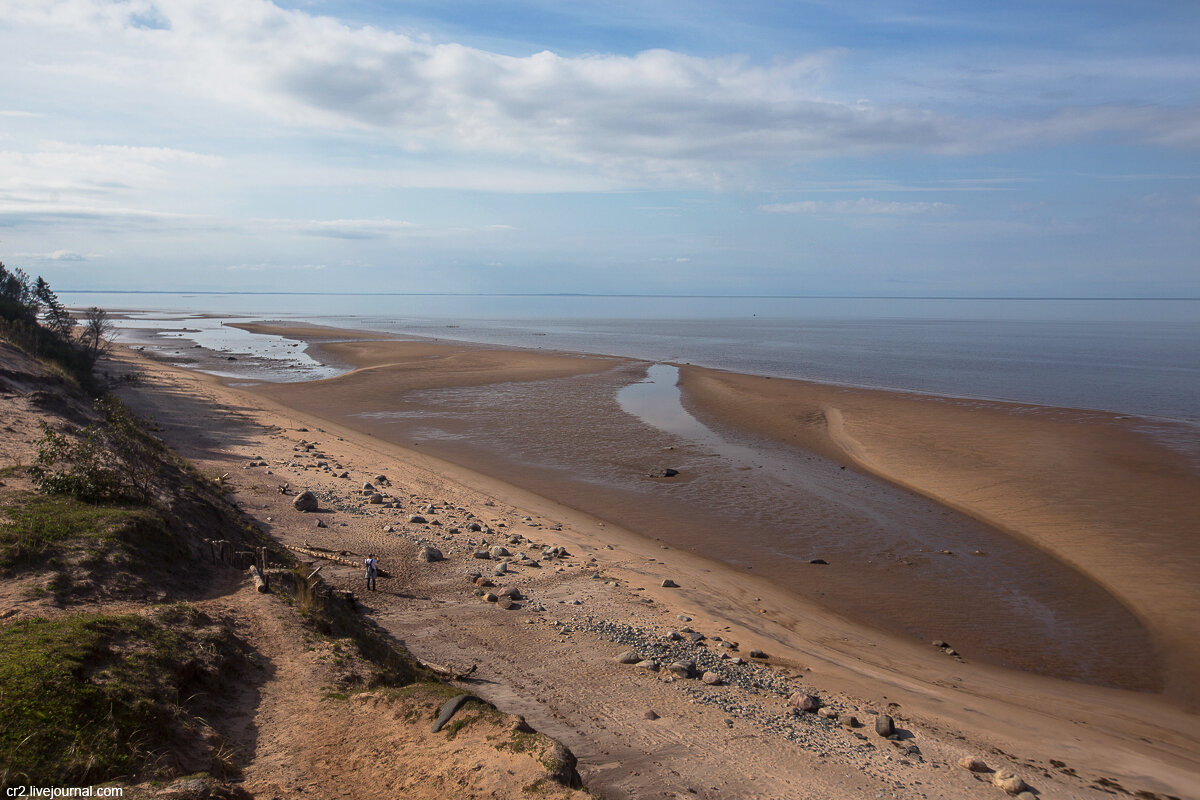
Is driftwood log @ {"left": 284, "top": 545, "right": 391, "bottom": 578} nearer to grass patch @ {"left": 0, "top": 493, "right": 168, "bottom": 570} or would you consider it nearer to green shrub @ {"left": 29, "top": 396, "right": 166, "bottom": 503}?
green shrub @ {"left": 29, "top": 396, "right": 166, "bottom": 503}

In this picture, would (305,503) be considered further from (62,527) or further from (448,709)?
(448,709)

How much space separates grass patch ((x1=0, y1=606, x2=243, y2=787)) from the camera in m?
5.62

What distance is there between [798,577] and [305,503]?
12.6 m

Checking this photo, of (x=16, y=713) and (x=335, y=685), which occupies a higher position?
(x=16, y=713)

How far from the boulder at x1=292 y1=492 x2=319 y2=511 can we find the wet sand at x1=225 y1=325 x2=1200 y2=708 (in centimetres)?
719

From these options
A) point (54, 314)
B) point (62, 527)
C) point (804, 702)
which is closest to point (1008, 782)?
point (804, 702)

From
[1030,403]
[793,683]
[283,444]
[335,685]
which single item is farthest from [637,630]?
[1030,403]

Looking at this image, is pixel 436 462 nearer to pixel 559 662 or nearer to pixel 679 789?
pixel 559 662

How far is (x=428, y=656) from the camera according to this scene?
1025cm

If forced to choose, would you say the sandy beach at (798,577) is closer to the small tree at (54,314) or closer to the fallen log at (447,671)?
the fallen log at (447,671)

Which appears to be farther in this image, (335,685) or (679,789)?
(335,685)

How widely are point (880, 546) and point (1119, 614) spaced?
518 cm

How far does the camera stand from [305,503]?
17.0m


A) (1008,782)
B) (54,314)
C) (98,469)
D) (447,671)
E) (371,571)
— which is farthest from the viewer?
(54,314)
